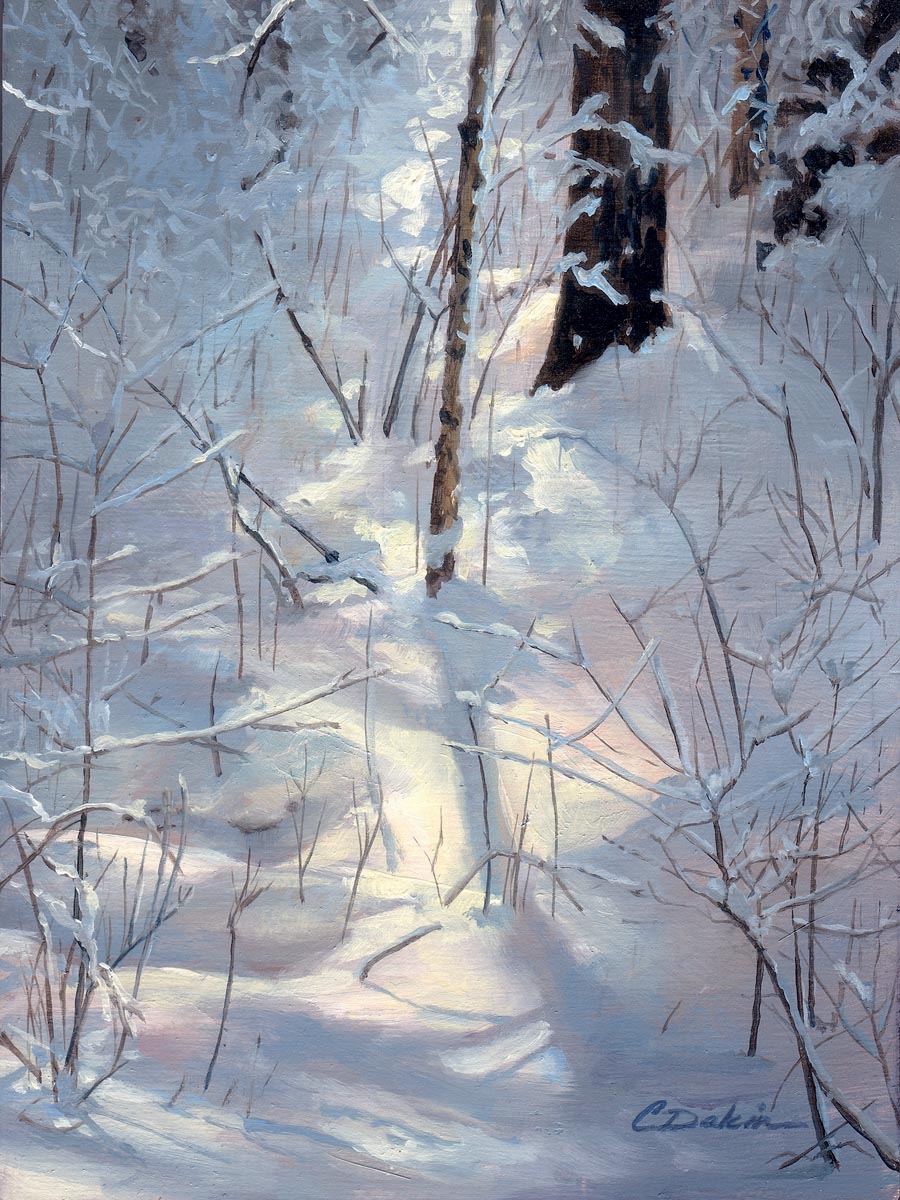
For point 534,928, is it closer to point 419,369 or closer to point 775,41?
point 419,369

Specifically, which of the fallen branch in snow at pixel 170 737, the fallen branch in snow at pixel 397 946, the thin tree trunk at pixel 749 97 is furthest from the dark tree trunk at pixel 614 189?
the fallen branch in snow at pixel 397 946

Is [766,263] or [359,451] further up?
[766,263]

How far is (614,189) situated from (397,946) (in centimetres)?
117

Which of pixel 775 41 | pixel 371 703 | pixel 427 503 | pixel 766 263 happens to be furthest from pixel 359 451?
pixel 775 41

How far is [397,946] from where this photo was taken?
1519 mm

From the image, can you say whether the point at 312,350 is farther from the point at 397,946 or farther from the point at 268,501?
the point at 397,946

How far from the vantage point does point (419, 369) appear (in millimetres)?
1524

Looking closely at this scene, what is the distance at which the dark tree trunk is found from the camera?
1498 millimetres

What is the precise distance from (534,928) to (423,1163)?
38 centimetres

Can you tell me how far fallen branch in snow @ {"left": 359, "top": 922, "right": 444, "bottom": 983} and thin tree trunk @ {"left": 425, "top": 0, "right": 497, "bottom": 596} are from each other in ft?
1.65
